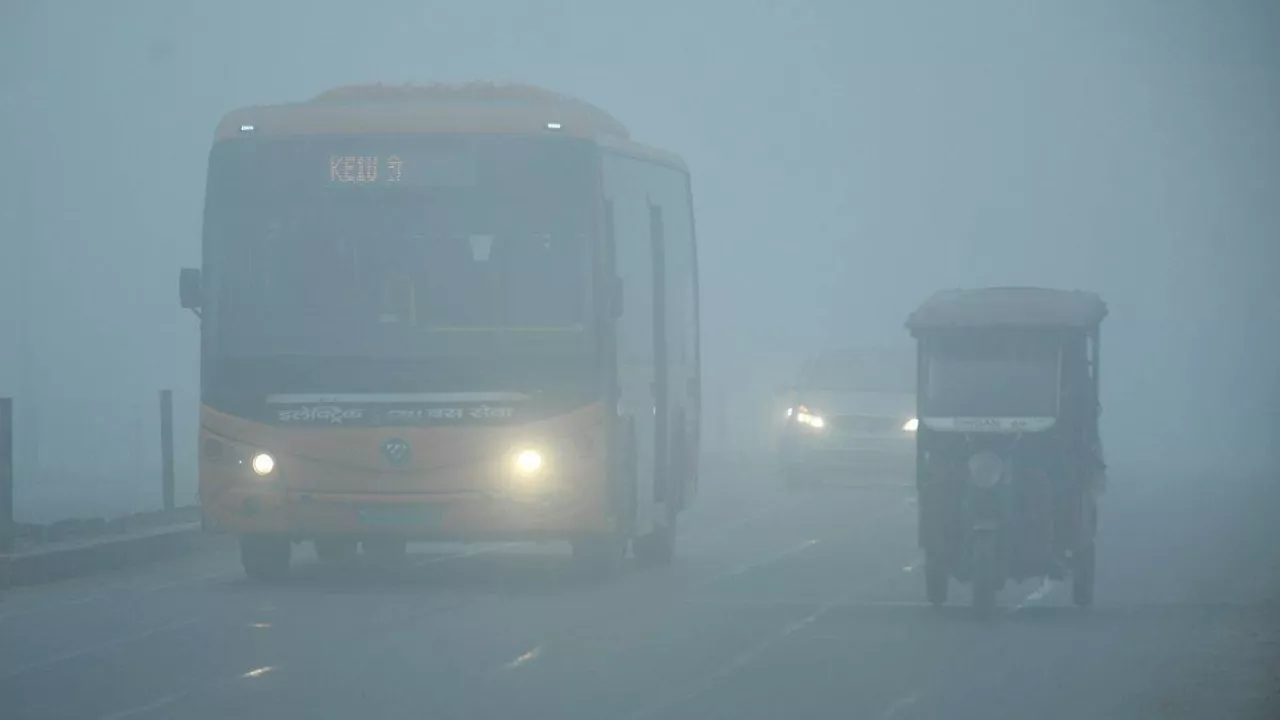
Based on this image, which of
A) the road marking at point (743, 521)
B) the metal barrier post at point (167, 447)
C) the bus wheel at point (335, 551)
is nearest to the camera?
the bus wheel at point (335, 551)

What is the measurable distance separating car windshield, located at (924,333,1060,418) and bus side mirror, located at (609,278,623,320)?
288 cm

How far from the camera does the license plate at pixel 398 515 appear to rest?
18.9m

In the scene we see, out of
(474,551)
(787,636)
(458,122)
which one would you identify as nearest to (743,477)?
(474,551)

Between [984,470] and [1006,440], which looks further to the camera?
[1006,440]

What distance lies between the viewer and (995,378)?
1736 centimetres

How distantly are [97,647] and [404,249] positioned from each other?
5.46 metres

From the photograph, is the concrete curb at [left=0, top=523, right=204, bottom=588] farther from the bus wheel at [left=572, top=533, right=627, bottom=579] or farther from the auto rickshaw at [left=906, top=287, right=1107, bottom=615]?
the auto rickshaw at [left=906, top=287, right=1107, bottom=615]

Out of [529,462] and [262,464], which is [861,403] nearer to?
[529,462]

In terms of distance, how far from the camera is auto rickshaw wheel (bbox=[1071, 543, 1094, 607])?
1734 cm

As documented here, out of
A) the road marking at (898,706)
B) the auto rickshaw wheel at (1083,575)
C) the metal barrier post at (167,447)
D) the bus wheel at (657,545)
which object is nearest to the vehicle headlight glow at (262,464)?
the bus wheel at (657,545)

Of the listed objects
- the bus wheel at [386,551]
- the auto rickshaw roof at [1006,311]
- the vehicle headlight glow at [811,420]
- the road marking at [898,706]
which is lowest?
the bus wheel at [386,551]

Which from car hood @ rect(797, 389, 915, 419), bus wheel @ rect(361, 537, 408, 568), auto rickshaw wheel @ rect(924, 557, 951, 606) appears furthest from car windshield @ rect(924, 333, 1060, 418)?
car hood @ rect(797, 389, 915, 419)

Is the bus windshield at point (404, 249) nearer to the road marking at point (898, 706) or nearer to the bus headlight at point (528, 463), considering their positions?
the bus headlight at point (528, 463)

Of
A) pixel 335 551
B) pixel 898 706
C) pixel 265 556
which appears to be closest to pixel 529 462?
pixel 265 556
